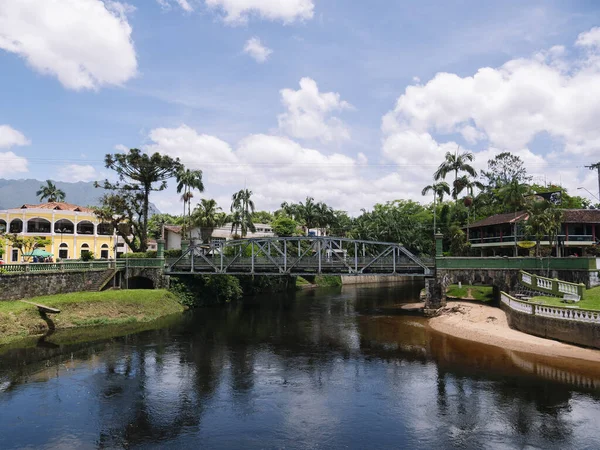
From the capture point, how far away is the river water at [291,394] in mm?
16422

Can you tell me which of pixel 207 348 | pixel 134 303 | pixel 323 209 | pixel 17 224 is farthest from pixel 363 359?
pixel 323 209

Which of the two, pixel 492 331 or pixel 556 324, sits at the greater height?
pixel 556 324

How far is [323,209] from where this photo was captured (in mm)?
92250

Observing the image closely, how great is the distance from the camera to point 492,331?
31.9 metres

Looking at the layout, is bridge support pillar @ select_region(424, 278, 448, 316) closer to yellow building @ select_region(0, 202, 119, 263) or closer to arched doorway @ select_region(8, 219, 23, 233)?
yellow building @ select_region(0, 202, 119, 263)

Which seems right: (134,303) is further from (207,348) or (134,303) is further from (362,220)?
(362,220)

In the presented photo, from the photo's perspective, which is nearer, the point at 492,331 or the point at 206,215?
the point at 492,331

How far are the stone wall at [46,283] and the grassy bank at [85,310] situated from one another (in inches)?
45.4

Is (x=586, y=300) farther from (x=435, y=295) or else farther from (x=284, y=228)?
(x=284, y=228)

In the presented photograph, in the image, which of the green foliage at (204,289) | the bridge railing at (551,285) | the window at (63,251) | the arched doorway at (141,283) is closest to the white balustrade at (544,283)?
the bridge railing at (551,285)

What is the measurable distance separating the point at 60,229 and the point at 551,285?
64.7 metres

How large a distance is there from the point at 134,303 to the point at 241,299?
758 inches

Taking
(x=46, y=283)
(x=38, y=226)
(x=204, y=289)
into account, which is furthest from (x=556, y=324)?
(x=38, y=226)

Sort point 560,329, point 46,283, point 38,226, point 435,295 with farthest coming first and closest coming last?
point 38,226
point 435,295
point 46,283
point 560,329
